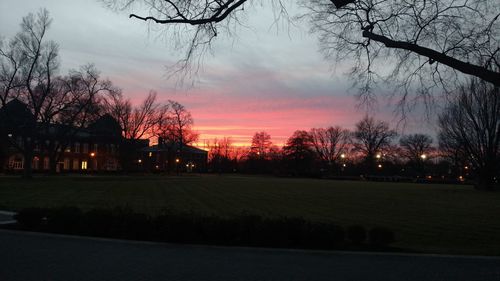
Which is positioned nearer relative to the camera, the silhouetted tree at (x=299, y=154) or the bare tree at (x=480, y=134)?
the bare tree at (x=480, y=134)

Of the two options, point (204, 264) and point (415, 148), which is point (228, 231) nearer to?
point (204, 264)

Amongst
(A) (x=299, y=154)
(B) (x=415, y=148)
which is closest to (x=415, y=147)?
(B) (x=415, y=148)

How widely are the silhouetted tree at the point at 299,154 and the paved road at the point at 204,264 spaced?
12420 cm

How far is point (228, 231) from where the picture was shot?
12445mm

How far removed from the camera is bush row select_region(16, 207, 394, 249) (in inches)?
481

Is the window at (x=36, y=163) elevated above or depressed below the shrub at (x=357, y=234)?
above

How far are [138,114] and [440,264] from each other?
82.1 meters

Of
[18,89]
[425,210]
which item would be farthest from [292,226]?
[18,89]

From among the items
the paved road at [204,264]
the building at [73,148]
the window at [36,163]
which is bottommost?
the paved road at [204,264]

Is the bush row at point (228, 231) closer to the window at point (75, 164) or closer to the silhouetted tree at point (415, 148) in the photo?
the window at point (75, 164)

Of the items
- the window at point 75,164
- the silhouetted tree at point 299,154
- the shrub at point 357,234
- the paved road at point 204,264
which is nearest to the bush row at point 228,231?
the shrub at point 357,234

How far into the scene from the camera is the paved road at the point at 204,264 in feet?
29.1

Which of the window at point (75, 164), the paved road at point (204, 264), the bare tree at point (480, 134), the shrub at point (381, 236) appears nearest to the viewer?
the paved road at point (204, 264)

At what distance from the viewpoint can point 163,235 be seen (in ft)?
41.6
